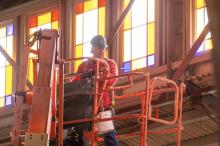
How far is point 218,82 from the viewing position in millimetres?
1416

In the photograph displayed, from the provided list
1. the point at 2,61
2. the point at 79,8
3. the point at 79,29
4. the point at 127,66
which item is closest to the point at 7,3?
the point at 2,61

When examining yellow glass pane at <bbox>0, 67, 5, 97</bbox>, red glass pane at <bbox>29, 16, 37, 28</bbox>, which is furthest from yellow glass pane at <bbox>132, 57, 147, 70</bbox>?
yellow glass pane at <bbox>0, 67, 5, 97</bbox>

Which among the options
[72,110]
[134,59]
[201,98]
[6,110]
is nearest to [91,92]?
[72,110]

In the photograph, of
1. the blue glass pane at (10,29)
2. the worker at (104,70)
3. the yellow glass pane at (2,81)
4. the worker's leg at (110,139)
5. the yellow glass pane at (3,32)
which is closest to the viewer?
the worker at (104,70)

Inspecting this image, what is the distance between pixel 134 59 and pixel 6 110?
11.6 feet

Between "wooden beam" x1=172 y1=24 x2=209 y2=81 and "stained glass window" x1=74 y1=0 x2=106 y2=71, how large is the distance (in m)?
2.84

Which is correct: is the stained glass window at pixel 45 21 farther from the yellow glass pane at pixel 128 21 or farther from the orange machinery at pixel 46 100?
the orange machinery at pixel 46 100

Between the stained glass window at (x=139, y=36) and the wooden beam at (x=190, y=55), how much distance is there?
133cm

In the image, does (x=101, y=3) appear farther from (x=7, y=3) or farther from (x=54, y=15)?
(x=7, y=3)

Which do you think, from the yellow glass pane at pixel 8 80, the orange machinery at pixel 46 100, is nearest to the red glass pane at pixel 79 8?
the yellow glass pane at pixel 8 80

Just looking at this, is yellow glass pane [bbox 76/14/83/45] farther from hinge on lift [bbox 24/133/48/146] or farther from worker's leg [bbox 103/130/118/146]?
hinge on lift [bbox 24/133/48/146]

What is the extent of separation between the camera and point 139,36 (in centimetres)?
1060

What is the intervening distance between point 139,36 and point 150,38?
0.29 meters

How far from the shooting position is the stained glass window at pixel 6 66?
505 inches
